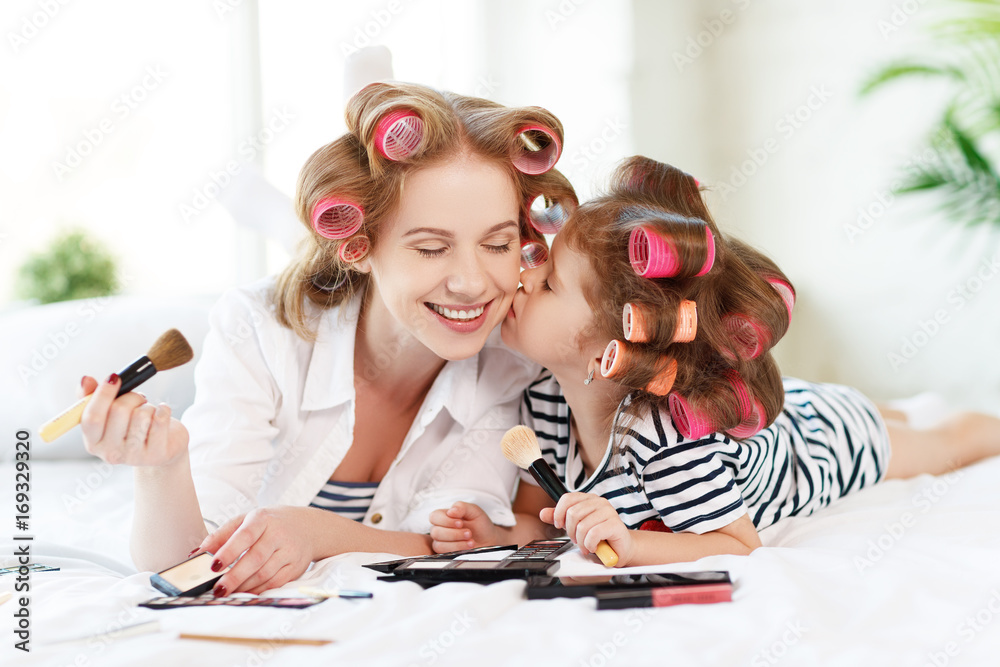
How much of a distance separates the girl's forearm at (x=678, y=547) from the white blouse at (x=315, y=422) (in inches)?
11.0

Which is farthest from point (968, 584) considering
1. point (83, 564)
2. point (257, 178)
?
point (257, 178)

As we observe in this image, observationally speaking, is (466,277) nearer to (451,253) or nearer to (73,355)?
(451,253)

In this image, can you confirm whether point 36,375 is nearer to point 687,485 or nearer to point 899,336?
point 687,485

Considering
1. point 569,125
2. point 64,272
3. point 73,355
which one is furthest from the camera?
point 569,125

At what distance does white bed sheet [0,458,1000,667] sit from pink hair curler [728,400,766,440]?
17cm

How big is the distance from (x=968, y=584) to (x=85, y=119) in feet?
9.15

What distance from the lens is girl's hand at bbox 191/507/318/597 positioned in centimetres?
84

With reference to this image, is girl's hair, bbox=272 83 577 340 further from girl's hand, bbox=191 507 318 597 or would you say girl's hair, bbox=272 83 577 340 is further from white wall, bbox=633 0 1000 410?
white wall, bbox=633 0 1000 410

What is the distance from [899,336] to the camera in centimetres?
259

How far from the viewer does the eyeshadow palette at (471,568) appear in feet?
2.69

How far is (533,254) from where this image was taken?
1.21 metres

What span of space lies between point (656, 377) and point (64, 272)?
2196 mm

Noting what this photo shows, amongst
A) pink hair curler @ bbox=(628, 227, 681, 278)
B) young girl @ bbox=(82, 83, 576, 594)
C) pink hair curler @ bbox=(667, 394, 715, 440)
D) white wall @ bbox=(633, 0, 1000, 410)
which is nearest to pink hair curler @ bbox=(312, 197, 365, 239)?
young girl @ bbox=(82, 83, 576, 594)

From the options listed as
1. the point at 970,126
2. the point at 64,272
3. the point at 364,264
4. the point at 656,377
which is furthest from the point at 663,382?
the point at 64,272
